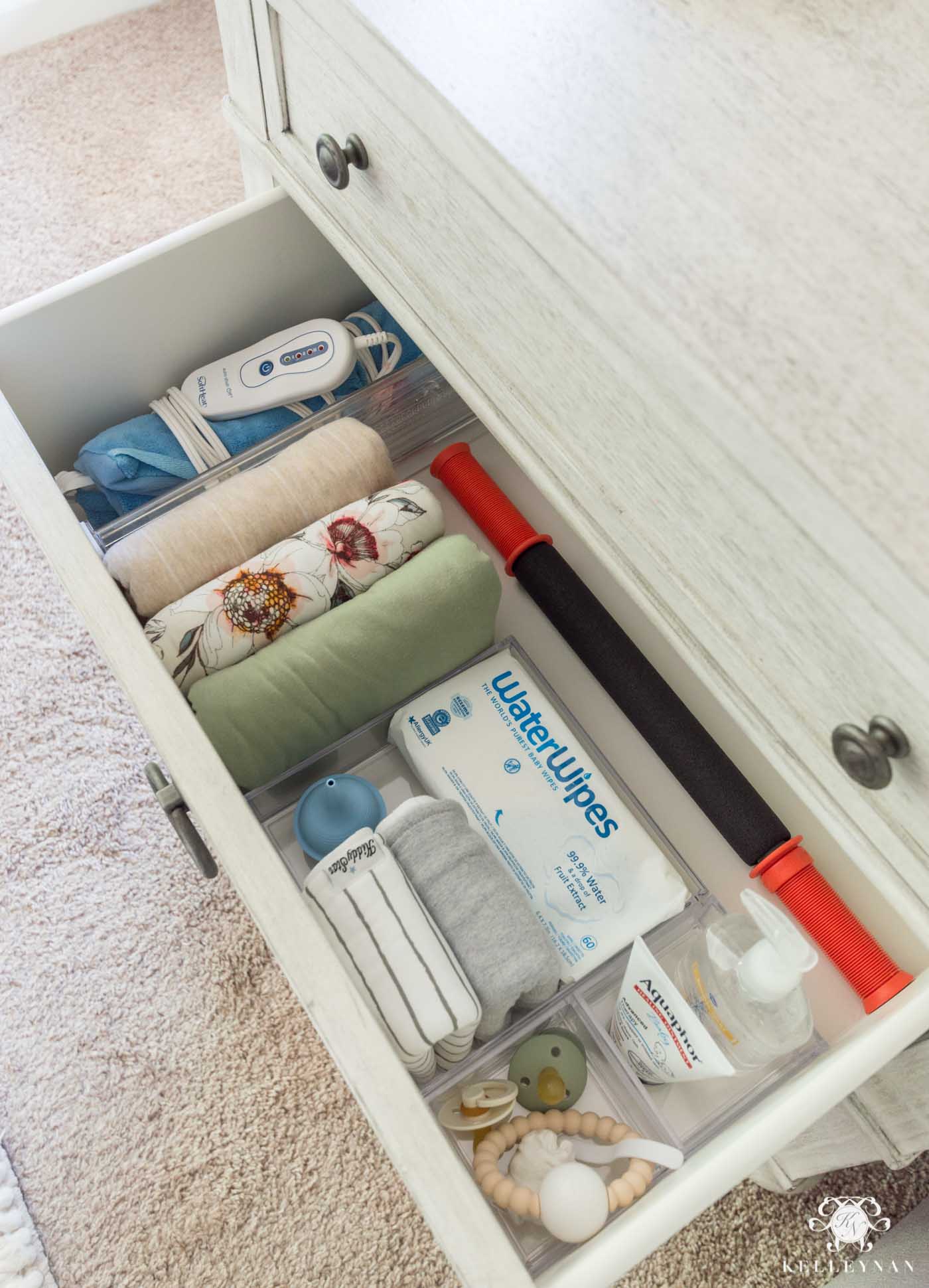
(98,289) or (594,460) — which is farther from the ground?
(98,289)

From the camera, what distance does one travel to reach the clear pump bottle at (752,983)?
0.48 metres

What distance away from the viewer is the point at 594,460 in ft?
1.62

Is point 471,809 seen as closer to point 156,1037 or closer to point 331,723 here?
point 331,723

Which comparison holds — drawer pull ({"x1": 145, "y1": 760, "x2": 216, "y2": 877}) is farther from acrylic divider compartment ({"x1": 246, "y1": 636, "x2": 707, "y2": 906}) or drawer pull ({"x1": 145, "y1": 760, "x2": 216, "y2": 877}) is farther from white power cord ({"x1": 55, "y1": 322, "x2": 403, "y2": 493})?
white power cord ({"x1": 55, "y1": 322, "x2": 403, "y2": 493})

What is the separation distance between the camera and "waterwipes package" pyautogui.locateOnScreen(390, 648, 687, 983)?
0.61 m

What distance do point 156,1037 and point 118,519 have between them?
0.51 m

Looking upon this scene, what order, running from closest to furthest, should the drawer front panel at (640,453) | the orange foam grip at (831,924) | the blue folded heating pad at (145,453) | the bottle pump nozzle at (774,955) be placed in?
the drawer front panel at (640,453)
the bottle pump nozzle at (774,955)
the orange foam grip at (831,924)
the blue folded heating pad at (145,453)

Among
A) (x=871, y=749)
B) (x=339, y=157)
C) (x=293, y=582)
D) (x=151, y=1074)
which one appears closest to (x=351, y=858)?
(x=293, y=582)

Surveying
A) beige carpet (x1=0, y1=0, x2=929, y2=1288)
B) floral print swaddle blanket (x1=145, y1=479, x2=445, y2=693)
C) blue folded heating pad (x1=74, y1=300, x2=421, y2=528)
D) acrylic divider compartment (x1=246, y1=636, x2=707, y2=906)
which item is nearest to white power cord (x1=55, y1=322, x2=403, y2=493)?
blue folded heating pad (x1=74, y1=300, x2=421, y2=528)

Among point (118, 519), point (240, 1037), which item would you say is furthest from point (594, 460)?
point (240, 1037)

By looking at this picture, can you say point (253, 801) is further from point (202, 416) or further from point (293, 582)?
point (202, 416)

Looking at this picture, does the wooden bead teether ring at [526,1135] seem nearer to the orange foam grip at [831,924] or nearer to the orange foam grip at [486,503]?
the orange foam grip at [831,924]

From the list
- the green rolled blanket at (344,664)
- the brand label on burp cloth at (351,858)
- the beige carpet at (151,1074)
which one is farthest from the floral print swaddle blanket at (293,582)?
the beige carpet at (151,1074)

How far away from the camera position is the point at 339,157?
1.92 ft
